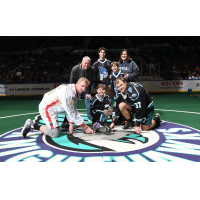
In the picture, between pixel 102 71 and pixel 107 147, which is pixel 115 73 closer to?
pixel 102 71

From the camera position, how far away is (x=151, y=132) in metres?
4.41

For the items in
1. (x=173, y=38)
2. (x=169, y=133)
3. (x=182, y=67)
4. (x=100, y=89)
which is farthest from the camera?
(x=173, y=38)

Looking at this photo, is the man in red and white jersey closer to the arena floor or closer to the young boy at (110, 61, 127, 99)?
the arena floor

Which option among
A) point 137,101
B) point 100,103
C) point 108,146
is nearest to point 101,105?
point 100,103

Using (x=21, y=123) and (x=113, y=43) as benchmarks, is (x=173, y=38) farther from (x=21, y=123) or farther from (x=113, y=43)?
(x=21, y=123)

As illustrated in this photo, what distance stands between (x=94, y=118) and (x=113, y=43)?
1887cm

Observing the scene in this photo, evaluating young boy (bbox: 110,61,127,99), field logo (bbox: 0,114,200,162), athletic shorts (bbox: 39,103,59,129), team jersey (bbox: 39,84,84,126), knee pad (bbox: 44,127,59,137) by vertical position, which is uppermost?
young boy (bbox: 110,61,127,99)

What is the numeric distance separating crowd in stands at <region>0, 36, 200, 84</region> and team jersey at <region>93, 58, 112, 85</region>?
9788mm

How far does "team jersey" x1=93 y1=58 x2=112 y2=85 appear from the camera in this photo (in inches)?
209

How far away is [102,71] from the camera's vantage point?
5.34 m

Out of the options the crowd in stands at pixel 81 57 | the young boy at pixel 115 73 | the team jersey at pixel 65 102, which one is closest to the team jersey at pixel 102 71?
the young boy at pixel 115 73

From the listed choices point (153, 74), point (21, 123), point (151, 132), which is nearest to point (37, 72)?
point (153, 74)

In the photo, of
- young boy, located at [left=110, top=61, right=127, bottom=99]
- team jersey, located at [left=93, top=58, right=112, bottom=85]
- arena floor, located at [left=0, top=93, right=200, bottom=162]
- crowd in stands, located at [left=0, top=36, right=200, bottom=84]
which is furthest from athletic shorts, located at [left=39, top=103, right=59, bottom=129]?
crowd in stands, located at [left=0, top=36, right=200, bottom=84]

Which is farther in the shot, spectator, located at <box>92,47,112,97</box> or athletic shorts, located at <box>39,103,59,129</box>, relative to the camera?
spectator, located at <box>92,47,112,97</box>
